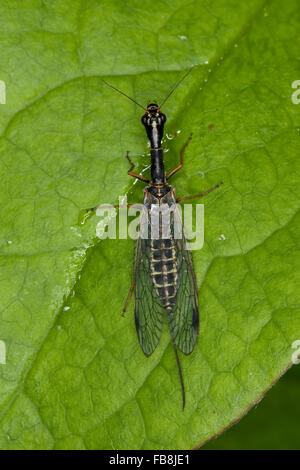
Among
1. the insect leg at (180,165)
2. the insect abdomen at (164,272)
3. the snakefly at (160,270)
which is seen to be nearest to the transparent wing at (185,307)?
the snakefly at (160,270)

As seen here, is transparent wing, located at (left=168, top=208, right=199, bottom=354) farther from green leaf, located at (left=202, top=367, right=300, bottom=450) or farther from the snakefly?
green leaf, located at (left=202, top=367, right=300, bottom=450)

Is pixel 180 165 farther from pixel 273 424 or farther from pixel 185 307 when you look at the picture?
pixel 273 424

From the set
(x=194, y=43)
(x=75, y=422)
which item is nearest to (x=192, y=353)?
(x=75, y=422)

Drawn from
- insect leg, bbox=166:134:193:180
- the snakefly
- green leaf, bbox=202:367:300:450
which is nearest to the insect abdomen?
the snakefly

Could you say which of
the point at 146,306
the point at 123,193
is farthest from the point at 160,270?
the point at 123,193

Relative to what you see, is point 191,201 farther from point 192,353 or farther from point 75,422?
point 75,422

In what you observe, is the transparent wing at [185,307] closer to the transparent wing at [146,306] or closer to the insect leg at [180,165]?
the transparent wing at [146,306]
